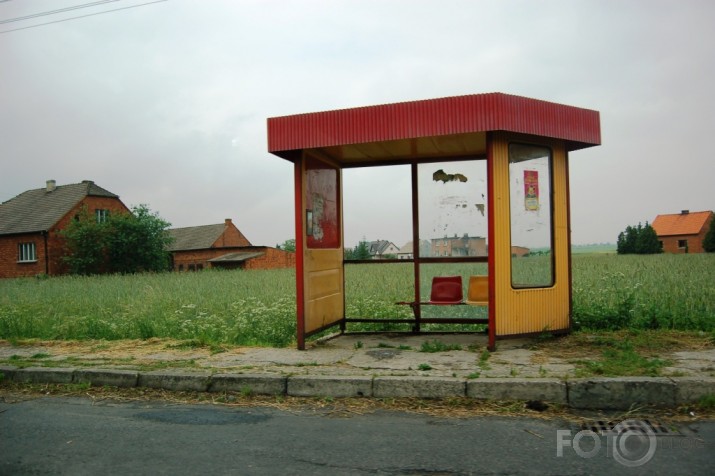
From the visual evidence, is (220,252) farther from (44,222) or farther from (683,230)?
(683,230)

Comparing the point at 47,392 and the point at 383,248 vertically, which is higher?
the point at 383,248

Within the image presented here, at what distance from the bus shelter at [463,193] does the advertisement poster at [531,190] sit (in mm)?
15

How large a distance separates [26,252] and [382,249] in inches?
1762

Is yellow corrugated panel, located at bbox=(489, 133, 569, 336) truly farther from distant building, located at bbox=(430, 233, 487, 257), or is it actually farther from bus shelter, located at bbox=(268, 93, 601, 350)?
distant building, located at bbox=(430, 233, 487, 257)

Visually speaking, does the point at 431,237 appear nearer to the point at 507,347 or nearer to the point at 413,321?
the point at 413,321

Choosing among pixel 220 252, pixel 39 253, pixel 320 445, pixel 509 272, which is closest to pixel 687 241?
pixel 220 252

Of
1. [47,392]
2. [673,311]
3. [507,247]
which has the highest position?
[507,247]

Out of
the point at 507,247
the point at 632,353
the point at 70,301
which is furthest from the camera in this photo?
the point at 70,301

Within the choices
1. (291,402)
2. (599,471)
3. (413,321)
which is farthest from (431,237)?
(599,471)

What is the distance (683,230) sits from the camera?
86500mm

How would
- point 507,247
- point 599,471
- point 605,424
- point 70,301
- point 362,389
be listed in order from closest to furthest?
1. point 599,471
2. point 605,424
3. point 362,389
4. point 507,247
5. point 70,301

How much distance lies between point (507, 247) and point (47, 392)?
572 cm

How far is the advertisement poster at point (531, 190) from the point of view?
23.3 ft

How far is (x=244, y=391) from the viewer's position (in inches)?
216
